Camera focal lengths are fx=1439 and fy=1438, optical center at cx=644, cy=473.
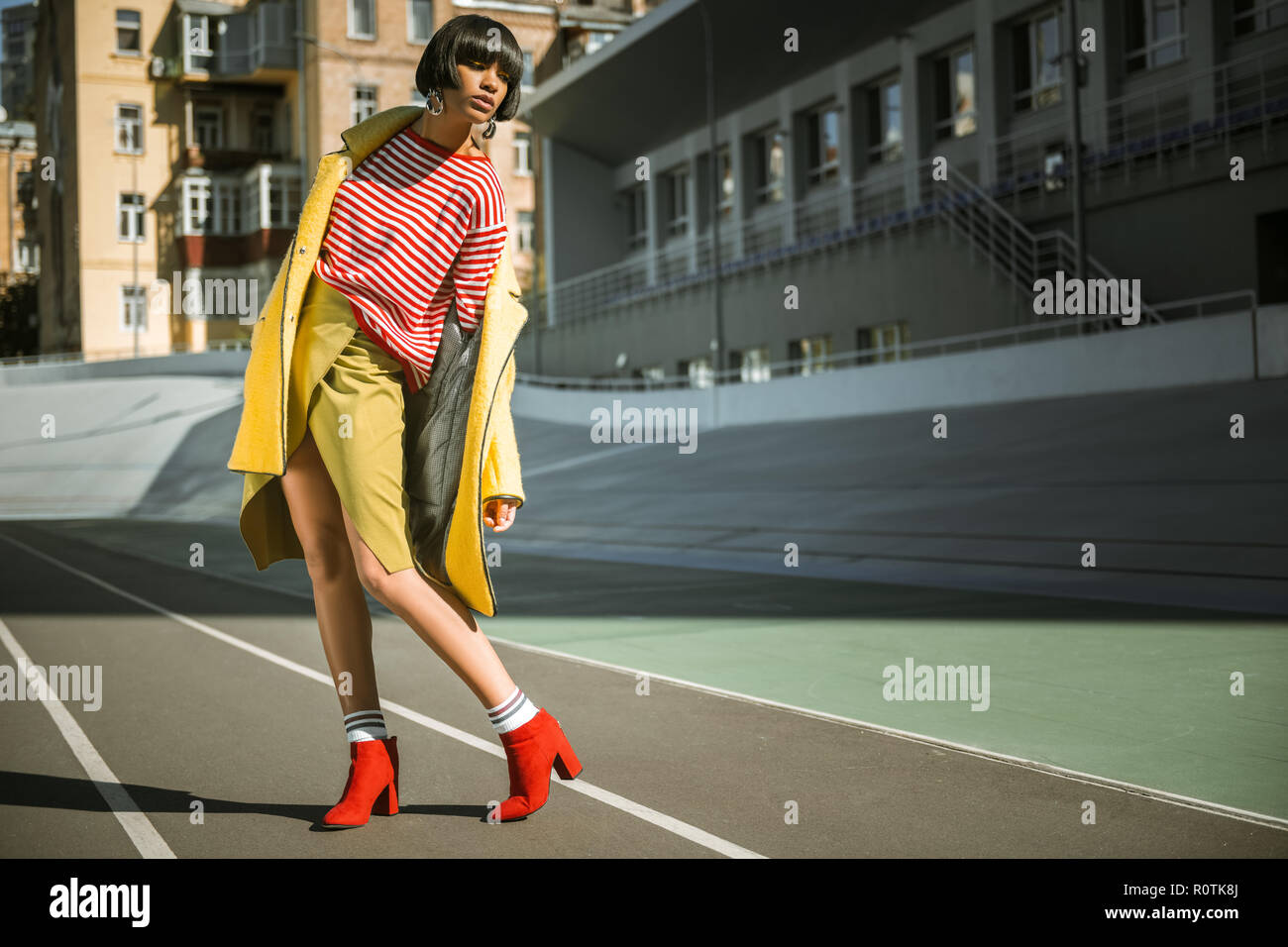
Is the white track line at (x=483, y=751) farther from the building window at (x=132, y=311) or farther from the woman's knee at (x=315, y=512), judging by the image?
the building window at (x=132, y=311)

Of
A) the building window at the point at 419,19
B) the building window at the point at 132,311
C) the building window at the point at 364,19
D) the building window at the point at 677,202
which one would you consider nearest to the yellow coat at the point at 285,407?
the building window at the point at 677,202

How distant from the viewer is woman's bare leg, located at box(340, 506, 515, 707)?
13.6 ft

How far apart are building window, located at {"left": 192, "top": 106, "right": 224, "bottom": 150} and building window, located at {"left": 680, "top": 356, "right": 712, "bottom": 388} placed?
33.0 m

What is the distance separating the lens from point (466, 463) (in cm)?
424

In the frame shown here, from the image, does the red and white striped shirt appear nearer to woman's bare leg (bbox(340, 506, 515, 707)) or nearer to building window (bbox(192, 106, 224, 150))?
woman's bare leg (bbox(340, 506, 515, 707))

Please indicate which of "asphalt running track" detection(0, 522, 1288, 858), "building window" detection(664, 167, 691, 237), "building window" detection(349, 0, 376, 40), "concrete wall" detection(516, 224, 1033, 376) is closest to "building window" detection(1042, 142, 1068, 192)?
"concrete wall" detection(516, 224, 1033, 376)

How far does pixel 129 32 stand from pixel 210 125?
5717 millimetres

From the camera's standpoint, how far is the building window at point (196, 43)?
66.7m

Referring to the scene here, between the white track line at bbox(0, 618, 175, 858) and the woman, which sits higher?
the woman

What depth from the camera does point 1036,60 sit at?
112 ft

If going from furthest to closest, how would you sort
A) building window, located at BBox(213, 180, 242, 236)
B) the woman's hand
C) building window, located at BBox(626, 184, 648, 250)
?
building window, located at BBox(213, 180, 242, 236) < building window, located at BBox(626, 184, 648, 250) < the woman's hand

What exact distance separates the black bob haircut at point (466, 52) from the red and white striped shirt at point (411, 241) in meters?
0.20

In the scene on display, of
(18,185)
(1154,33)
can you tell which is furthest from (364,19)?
(1154,33)
